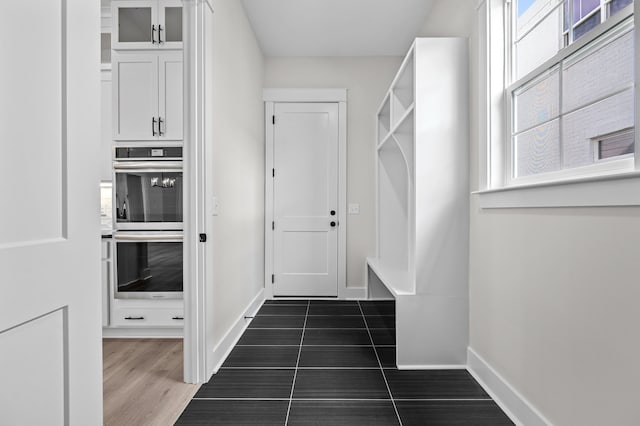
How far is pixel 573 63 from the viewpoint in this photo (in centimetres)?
146

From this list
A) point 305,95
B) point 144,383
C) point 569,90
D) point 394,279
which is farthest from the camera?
point 305,95

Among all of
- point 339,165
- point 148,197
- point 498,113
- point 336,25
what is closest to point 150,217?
point 148,197

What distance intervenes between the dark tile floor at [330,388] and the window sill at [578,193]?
103cm

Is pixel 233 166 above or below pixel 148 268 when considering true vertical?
above

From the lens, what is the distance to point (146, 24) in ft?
9.25

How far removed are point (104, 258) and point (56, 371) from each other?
222cm

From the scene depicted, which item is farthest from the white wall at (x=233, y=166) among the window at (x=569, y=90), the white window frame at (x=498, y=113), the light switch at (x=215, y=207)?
the window at (x=569, y=90)

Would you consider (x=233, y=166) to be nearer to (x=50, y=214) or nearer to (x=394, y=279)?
(x=394, y=279)

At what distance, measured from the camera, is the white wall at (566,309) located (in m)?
1.12

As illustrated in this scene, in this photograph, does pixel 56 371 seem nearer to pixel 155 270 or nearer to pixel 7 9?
pixel 7 9

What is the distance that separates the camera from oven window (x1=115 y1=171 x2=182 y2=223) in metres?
2.78

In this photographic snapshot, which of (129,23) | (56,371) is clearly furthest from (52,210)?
(129,23)

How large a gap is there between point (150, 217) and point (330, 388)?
1.81 meters

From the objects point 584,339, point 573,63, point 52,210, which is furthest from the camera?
point 573,63
